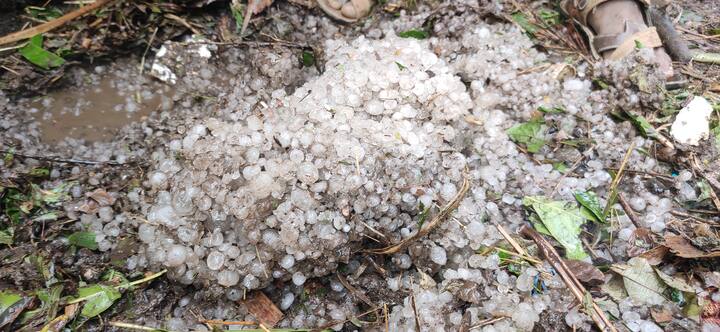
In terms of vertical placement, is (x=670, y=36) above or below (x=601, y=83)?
above

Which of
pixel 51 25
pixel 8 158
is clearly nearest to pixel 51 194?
pixel 8 158

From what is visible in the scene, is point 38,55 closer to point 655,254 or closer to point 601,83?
point 601,83

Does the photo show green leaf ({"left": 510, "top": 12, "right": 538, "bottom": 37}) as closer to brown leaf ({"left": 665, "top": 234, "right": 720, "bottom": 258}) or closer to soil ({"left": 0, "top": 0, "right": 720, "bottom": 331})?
soil ({"left": 0, "top": 0, "right": 720, "bottom": 331})

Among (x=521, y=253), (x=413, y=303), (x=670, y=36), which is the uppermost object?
(x=670, y=36)

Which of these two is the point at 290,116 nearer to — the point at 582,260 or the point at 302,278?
the point at 302,278

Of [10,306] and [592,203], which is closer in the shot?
[10,306]

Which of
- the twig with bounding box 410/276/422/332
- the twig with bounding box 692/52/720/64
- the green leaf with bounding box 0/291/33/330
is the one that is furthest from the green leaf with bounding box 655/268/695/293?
the green leaf with bounding box 0/291/33/330

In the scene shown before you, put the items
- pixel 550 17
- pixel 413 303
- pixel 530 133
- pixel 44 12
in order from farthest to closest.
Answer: pixel 550 17, pixel 44 12, pixel 530 133, pixel 413 303
